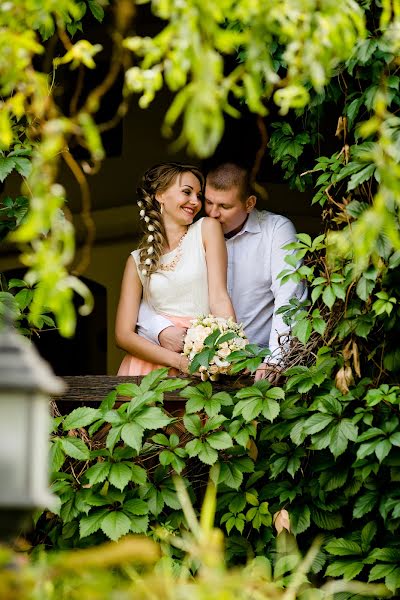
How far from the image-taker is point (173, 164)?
6.17 m

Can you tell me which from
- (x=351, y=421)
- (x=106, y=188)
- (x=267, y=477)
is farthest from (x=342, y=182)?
(x=106, y=188)

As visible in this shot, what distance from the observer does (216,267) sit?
5.88 metres

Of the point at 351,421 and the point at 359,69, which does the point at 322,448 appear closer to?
the point at 351,421

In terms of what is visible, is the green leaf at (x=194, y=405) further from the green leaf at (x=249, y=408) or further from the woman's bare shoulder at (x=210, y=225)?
the woman's bare shoulder at (x=210, y=225)

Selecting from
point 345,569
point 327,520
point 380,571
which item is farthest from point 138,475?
point 380,571

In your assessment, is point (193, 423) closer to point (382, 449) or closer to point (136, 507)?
point (136, 507)

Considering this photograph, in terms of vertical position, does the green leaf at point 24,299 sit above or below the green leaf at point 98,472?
above

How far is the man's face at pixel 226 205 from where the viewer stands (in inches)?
242

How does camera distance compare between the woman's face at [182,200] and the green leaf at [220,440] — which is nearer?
the green leaf at [220,440]

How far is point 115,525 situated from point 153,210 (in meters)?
1.79

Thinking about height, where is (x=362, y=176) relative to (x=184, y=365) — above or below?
above

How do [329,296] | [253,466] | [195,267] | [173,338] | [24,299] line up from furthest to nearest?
[195,267], [173,338], [24,299], [253,466], [329,296]

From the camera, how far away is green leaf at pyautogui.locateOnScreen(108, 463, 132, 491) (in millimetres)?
5039

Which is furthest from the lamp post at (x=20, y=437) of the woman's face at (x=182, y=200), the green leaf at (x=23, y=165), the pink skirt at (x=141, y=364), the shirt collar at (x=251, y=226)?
the shirt collar at (x=251, y=226)
